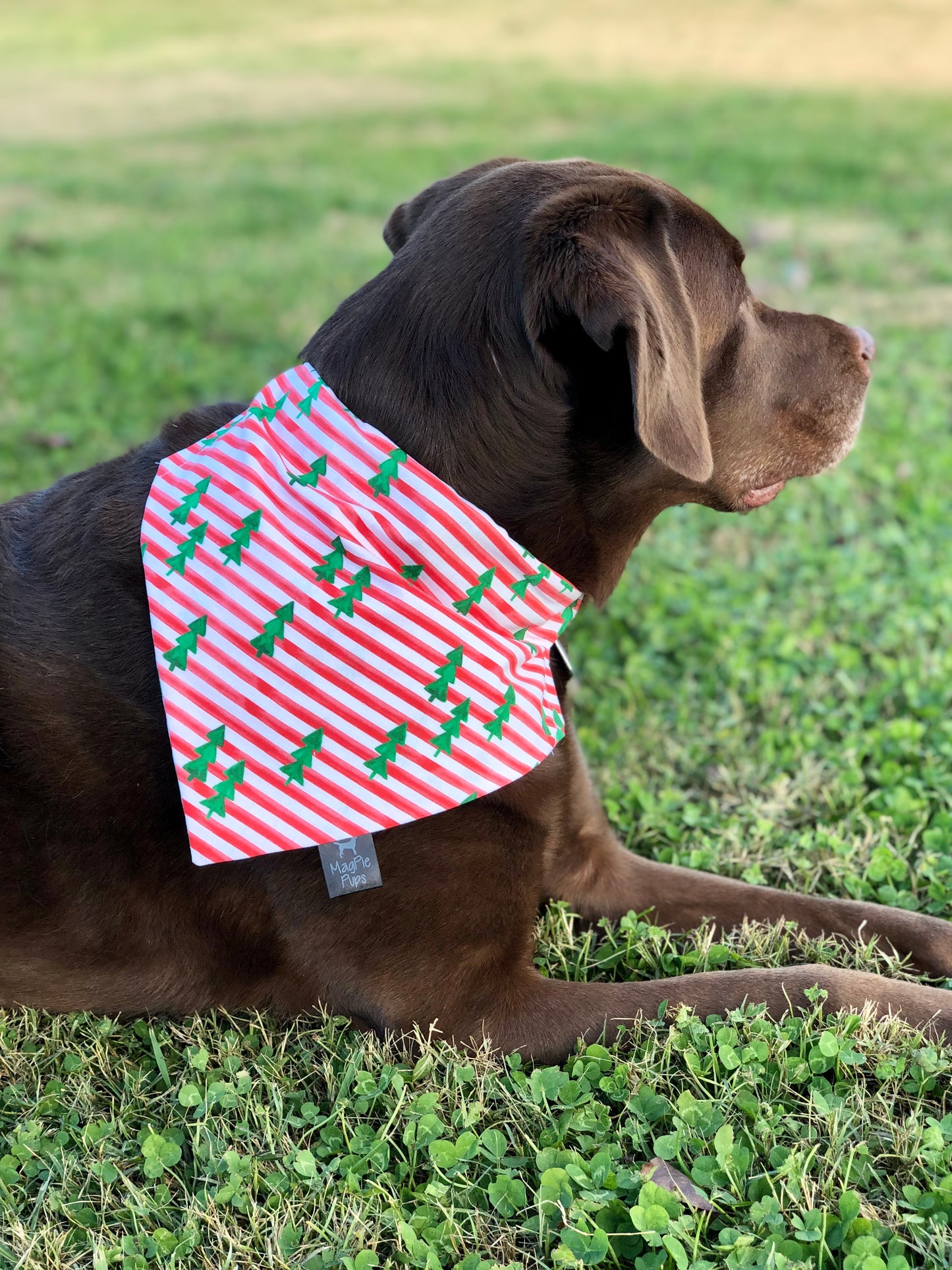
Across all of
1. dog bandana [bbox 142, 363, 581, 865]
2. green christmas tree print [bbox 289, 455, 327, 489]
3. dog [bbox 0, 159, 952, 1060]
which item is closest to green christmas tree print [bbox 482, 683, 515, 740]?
dog bandana [bbox 142, 363, 581, 865]

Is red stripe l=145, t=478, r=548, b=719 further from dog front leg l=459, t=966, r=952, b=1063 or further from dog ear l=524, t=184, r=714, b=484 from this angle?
dog front leg l=459, t=966, r=952, b=1063

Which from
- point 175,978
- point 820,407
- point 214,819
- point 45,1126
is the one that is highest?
point 820,407

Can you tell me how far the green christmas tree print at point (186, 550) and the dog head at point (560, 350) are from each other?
38cm

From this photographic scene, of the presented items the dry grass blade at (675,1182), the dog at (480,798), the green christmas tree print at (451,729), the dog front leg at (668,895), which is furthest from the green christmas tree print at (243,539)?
the dry grass blade at (675,1182)

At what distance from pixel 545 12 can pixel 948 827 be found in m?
22.8

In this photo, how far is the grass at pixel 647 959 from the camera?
6.62 ft

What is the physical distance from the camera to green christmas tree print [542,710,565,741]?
2.42 meters

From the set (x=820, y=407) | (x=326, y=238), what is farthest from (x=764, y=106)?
(x=820, y=407)

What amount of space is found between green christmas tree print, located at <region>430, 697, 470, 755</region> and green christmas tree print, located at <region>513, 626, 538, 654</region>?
161mm

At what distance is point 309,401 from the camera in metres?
2.30

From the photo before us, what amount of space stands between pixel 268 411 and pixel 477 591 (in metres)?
0.55

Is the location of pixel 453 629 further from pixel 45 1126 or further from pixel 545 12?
pixel 545 12

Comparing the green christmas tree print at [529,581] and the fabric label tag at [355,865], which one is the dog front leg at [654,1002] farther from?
the green christmas tree print at [529,581]

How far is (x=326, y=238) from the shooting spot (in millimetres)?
8227
